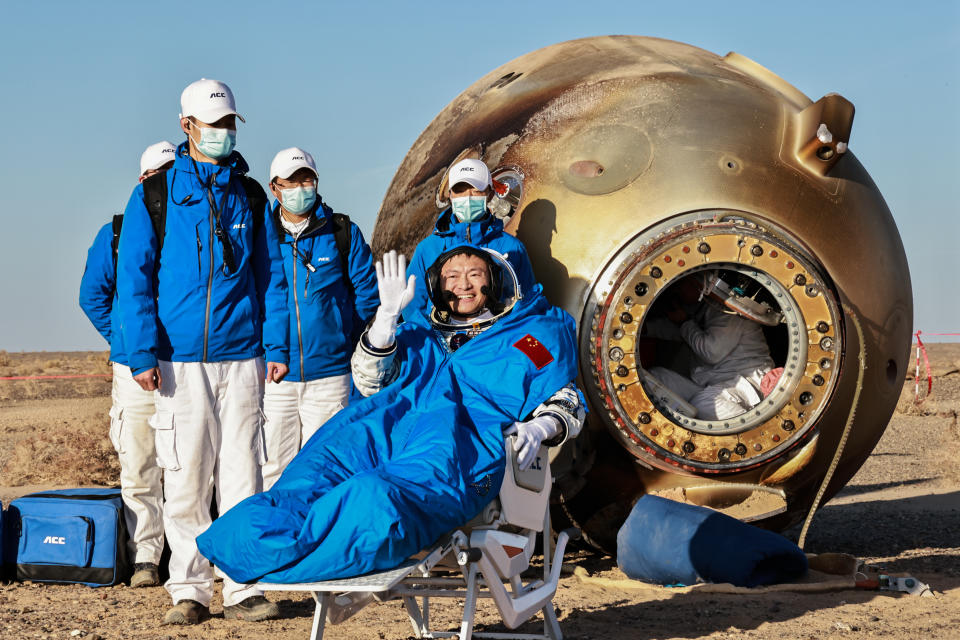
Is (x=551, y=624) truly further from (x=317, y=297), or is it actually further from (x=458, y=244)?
(x=317, y=297)

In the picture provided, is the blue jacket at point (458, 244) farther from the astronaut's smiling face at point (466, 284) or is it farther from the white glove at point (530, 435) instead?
the white glove at point (530, 435)

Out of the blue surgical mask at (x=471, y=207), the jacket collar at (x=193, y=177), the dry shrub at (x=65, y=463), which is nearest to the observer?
the jacket collar at (x=193, y=177)

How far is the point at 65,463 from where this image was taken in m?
11.4

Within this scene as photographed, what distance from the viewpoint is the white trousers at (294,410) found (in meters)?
6.06

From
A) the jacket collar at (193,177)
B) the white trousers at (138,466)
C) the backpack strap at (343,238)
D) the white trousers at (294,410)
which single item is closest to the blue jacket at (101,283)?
the white trousers at (138,466)

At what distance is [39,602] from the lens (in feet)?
18.5

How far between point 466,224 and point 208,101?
1455mm

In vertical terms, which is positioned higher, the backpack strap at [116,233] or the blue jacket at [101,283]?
the backpack strap at [116,233]

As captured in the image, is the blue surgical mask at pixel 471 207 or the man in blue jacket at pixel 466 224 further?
the blue surgical mask at pixel 471 207

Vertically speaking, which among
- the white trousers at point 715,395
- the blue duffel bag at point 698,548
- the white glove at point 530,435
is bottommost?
the blue duffel bag at point 698,548

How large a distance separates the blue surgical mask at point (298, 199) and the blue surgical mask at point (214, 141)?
779mm

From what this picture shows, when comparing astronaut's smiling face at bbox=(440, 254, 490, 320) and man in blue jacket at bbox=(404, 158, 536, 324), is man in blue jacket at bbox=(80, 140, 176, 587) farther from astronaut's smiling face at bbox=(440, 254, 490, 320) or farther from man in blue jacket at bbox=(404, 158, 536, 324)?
astronaut's smiling face at bbox=(440, 254, 490, 320)

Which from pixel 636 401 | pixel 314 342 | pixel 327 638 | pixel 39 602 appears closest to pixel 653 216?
pixel 636 401

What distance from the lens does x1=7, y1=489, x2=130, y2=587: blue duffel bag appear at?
6.02 metres
